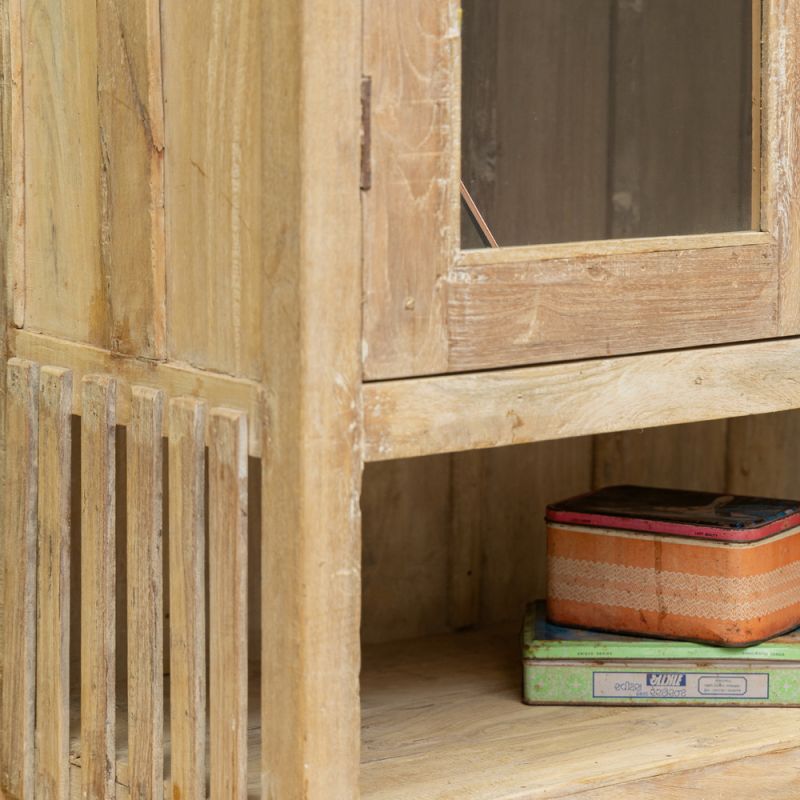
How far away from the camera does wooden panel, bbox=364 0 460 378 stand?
1125 millimetres

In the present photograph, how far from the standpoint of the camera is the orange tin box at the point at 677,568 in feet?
4.96

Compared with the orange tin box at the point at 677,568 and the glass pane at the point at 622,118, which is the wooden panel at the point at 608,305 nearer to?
the glass pane at the point at 622,118

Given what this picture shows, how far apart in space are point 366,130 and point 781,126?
385mm

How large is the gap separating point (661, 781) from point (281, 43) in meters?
0.65

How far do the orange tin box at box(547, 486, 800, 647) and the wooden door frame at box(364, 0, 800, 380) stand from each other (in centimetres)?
25

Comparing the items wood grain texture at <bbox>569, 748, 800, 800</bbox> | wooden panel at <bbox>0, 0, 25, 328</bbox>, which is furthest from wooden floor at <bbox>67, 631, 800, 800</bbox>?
wooden panel at <bbox>0, 0, 25, 328</bbox>

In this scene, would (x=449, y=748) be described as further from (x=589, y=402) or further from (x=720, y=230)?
(x=720, y=230)

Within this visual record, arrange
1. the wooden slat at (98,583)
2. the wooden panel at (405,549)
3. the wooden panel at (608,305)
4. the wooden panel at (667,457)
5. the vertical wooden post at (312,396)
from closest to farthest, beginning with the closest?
the vertical wooden post at (312,396), the wooden panel at (608,305), the wooden slat at (98,583), the wooden panel at (405,549), the wooden panel at (667,457)

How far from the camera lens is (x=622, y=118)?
1.32m

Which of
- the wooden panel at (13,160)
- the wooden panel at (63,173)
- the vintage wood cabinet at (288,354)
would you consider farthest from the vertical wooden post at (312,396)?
the wooden panel at (13,160)

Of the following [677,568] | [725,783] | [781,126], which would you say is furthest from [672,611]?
[781,126]

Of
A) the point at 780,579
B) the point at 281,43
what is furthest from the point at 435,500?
the point at 281,43

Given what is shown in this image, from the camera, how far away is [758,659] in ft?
4.92

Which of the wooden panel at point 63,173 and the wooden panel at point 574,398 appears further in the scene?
the wooden panel at point 63,173
